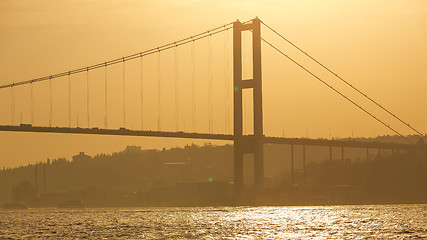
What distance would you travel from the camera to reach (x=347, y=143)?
119938 mm

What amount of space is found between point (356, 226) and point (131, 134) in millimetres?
35550

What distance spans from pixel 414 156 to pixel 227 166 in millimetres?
65080

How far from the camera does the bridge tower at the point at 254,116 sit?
95.9 m

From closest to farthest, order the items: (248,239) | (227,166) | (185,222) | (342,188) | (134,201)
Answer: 1. (248,239)
2. (185,222)
3. (342,188)
4. (134,201)
5. (227,166)

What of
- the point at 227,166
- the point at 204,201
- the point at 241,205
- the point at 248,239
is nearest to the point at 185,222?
the point at 248,239

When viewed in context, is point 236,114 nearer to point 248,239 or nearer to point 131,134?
point 131,134

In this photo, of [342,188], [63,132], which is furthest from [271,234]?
[342,188]

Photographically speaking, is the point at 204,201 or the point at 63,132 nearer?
the point at 63,132

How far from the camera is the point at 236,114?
98062 mm

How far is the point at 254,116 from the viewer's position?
9538 centimetres

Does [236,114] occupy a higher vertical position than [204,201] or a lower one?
higher

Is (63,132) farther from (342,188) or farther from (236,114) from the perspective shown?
(342,188)

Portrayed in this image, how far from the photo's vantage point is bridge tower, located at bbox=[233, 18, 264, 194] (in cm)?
9594

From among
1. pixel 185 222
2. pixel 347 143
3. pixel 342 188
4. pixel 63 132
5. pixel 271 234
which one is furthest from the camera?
pixel 342 188
